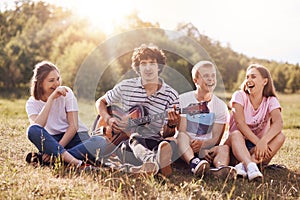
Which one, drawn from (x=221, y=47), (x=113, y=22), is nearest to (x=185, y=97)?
(x=113, y=22)

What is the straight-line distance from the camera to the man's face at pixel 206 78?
4684 mm

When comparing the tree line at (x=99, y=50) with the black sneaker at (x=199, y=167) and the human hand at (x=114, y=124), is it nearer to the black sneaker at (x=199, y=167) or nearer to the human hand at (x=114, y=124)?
the human hand at (x=114, y=124)

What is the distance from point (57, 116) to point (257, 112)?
7.32 feet

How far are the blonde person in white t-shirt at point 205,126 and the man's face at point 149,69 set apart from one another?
387 millimetres

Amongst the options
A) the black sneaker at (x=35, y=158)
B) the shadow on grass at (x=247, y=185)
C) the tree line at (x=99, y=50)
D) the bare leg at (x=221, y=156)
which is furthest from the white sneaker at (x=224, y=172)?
the tree line at (x=99, y=50)

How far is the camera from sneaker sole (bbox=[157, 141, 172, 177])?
3904mm

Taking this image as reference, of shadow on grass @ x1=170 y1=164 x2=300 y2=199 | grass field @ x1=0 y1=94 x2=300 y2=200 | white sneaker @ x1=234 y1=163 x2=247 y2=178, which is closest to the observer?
grass field @ x1=0 y1=94 x2=300 y2=200

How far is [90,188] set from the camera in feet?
11.3

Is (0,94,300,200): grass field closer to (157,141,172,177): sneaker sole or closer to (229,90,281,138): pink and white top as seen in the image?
(157,141,172,177): sneaker sole

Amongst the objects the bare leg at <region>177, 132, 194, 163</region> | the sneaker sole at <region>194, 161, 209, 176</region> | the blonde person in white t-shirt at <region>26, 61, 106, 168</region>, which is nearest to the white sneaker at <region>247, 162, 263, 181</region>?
the sneaker sole at <region>194, 161, 209, 176</region>

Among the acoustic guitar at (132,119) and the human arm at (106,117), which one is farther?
the human arm at (106,117)

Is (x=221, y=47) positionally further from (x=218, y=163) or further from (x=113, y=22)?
(x=218, y=163)

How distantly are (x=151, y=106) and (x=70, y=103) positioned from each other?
0.91 m

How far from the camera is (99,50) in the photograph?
1875 centimetres
